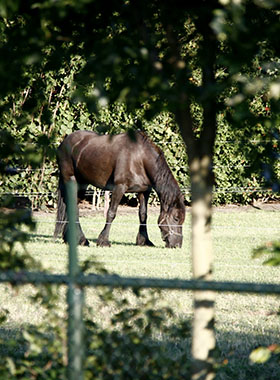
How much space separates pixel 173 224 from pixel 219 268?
2598mm

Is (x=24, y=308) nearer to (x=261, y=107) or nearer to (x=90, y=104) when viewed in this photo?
(x=90, y=104)

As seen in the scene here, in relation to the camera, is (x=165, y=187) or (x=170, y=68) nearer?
(x=170, y=68)

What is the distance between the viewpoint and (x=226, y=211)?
17.3 metres

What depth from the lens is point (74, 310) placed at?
3.01m

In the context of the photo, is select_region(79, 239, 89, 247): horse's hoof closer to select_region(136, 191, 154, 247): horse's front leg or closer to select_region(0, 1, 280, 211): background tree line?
select_region(136, 191, 154, 247): horse's front leg

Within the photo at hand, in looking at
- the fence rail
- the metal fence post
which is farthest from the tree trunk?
the metal fence post

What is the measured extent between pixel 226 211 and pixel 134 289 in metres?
→ 14.3

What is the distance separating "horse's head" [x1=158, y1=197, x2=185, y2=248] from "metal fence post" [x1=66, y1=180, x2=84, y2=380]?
27.9ft

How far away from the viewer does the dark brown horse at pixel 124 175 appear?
11750 millimetres

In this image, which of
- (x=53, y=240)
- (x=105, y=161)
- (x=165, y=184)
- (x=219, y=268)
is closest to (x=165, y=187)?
(x=165, y=184)

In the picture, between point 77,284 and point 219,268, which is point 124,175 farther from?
point 77,284

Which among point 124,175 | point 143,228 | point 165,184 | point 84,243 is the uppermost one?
point 124,175

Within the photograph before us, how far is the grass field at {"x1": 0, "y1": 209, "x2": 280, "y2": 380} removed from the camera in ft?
17.2

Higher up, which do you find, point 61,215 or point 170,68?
point 170,68
